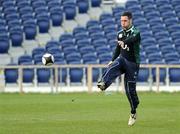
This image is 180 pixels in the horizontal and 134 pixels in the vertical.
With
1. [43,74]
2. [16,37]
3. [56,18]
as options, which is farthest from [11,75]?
[56,18]

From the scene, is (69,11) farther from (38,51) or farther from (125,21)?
(125,21)

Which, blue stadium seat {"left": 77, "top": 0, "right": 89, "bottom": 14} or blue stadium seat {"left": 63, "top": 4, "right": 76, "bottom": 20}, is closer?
blue stadium seat {"left": 63, "top": 4, "right": 76, "bottom": 20}

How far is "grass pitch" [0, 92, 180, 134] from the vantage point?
44.4 feet

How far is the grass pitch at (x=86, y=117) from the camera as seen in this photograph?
13.5 m

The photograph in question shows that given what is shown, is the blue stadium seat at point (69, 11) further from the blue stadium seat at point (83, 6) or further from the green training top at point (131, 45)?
the green training top at point (131, 45)

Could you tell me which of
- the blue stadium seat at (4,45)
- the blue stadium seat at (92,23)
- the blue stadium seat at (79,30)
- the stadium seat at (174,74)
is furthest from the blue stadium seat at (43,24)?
the stadium seat at (174,74)

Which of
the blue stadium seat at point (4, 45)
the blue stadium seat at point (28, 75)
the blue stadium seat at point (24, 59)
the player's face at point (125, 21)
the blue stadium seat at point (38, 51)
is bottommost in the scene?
the blue stadium seat at point (28, 75)

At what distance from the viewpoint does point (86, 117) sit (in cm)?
1709

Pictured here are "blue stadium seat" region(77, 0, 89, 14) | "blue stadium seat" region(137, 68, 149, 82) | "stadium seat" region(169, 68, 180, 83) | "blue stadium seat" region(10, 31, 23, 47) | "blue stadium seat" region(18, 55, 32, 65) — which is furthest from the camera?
"blue stadium seat" region(77, 0, 89, 14)

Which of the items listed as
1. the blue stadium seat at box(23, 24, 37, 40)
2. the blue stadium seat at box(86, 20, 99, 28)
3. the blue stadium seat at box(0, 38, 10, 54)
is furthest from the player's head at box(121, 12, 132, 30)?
the blue stadium seat at box(86, 20, 99, 28)

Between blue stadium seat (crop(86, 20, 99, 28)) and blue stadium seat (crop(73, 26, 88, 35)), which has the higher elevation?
blue stadium seat (crop(86, 20, 99, 28))

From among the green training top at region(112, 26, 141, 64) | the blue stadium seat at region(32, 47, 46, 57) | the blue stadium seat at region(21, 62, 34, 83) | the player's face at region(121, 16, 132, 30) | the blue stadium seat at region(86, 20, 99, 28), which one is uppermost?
the player's face at region(121, 16, 132, 30)

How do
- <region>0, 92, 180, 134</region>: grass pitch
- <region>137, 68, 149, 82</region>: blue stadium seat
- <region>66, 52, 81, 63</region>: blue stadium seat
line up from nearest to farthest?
<region>0, 92, 180, 134</region>: grass pitch, <region>137, 68, 149, 82</region>: blue stadium seat, <region>66, 52, 81, 63</region>: blue stadium seat

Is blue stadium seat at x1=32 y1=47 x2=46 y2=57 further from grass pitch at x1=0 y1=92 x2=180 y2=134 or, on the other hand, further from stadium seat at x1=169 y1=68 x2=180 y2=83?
grass pitch at x1=0 y1=92 x2=180 y2=134
